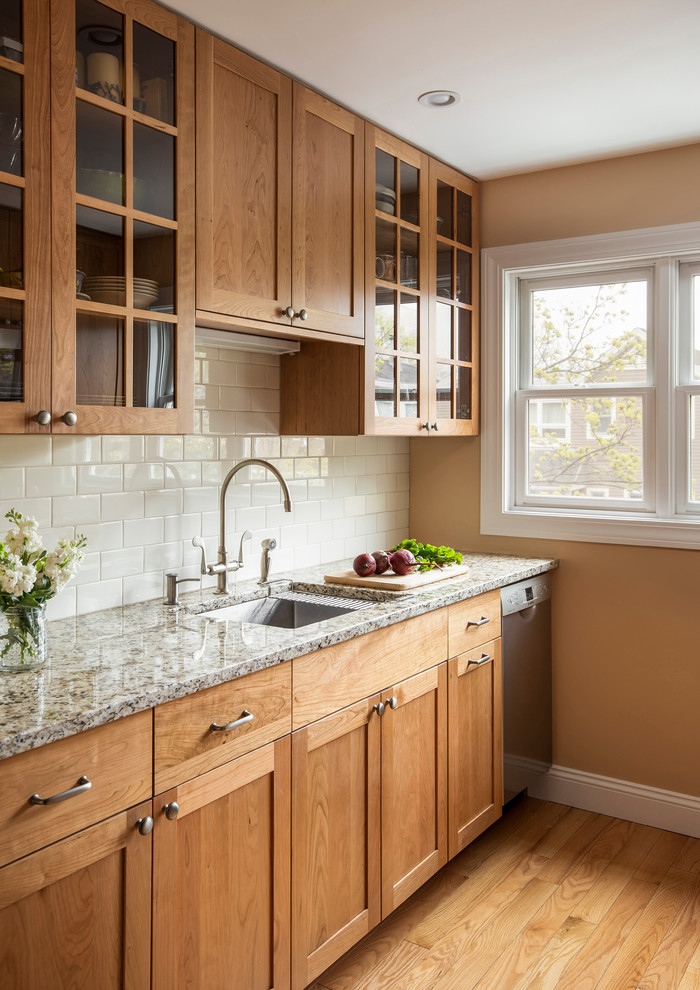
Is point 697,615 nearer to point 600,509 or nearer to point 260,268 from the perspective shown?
point 600,509

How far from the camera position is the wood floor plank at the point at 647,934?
2.22 metres

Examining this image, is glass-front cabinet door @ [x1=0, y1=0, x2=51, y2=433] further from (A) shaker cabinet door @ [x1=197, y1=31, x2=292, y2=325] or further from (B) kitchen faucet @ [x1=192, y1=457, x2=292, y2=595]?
A: (B) kitchen faucet @ [x1=192, y1=457, x2=292, y2=595]

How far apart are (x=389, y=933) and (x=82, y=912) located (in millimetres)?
1286

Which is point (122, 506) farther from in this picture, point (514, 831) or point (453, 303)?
point (514, 831)

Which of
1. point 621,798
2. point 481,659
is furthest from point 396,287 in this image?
point 621,798

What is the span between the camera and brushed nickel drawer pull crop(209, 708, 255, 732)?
5.51ft

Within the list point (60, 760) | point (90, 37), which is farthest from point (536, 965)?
point (90, 37)

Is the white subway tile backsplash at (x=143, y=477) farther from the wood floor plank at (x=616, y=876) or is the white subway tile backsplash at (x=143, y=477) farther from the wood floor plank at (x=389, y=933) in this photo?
the wood floor plank at (x=616, y=876)

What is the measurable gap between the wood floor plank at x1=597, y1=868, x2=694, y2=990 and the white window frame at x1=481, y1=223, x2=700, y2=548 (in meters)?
1.18

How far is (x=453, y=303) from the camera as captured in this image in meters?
3.24

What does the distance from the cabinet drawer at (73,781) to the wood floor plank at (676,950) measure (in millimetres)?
1591

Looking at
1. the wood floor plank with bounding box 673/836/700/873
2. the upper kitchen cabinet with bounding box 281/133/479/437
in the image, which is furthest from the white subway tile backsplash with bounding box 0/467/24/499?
the wood floor plank with bounding box 673/836/700/873

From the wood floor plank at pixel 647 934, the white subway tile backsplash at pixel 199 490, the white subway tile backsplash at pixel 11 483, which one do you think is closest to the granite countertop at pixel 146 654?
the white subway tile backsplash at pixel 199 490

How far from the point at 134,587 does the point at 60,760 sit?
1015 mm
